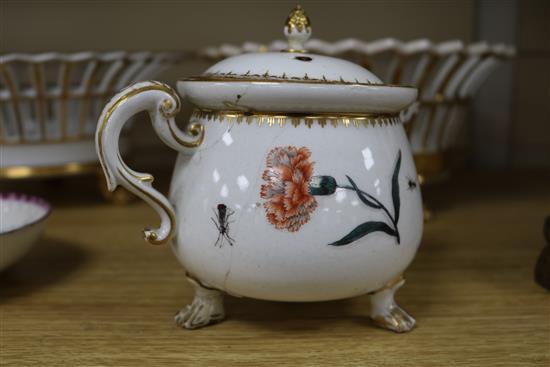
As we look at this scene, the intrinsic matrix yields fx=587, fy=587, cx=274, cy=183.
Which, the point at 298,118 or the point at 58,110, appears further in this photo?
the point at 58,110

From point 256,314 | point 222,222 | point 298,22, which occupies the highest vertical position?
point 298,22

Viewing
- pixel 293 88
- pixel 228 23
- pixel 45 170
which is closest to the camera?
pixel 293 88

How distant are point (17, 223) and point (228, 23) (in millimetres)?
587

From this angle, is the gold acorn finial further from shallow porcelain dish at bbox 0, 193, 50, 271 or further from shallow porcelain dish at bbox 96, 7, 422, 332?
shallow porcelain dish at bbox 0, 193, 50, 271

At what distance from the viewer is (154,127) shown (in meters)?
0.42

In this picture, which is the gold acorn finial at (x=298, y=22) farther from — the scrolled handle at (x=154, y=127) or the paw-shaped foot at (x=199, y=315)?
the paw-shaped foot at (x=199, y=315)

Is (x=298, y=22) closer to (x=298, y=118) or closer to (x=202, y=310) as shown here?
(x=298, y=118)

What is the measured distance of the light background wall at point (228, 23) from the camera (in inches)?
40.5

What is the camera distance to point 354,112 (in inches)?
16.1

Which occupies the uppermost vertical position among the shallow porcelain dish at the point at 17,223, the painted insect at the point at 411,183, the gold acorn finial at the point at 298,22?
the gold acorn finial at the point at 298,22

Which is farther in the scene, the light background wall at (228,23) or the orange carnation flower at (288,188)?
the light background wall at (228,23)

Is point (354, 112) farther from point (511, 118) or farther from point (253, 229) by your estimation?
point (511, 118)

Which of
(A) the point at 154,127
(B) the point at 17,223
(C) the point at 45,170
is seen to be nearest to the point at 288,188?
(A) the point at 154,127

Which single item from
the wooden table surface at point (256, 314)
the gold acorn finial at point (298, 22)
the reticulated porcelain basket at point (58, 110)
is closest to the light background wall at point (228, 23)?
the reticulated porcelain basket at point (58, 110)
